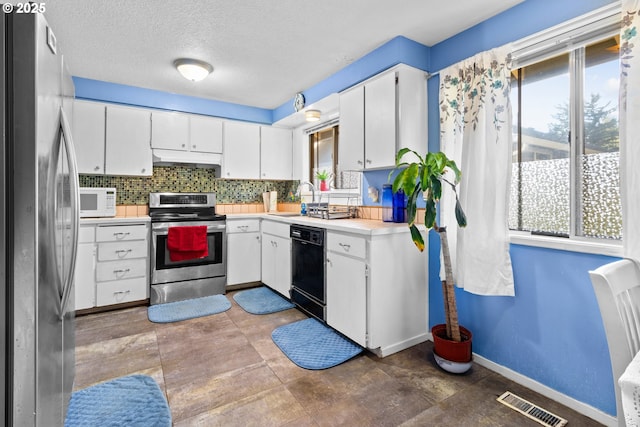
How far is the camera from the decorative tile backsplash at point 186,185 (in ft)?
12.4

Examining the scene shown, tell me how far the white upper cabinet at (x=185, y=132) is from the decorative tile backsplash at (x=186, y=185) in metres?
0.39

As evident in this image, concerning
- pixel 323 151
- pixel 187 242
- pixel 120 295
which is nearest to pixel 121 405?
pixel 120 295

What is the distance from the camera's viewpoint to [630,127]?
4.90 feet

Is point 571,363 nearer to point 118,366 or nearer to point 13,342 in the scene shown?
point 13,342

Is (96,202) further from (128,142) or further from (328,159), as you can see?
(328,159)

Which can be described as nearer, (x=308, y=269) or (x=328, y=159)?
(x=308, y=269)

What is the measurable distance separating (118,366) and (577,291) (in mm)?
2928

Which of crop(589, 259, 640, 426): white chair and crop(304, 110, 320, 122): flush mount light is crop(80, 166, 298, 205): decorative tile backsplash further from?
crop(589, 259, 640, 426): white chair

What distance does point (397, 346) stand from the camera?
7.96 ft

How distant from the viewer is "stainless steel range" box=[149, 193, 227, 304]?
3.43 metres

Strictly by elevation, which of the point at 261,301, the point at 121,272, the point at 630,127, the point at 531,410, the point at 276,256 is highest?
the point at 630,127

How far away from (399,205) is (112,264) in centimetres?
291

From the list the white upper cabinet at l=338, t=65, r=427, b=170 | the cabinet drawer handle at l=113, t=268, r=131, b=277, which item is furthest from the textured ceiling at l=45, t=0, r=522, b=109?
the cabinet drawer handle at l=113, t=268, r=131, b=277

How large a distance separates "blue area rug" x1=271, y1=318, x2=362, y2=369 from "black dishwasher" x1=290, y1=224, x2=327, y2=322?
0.51 feet
